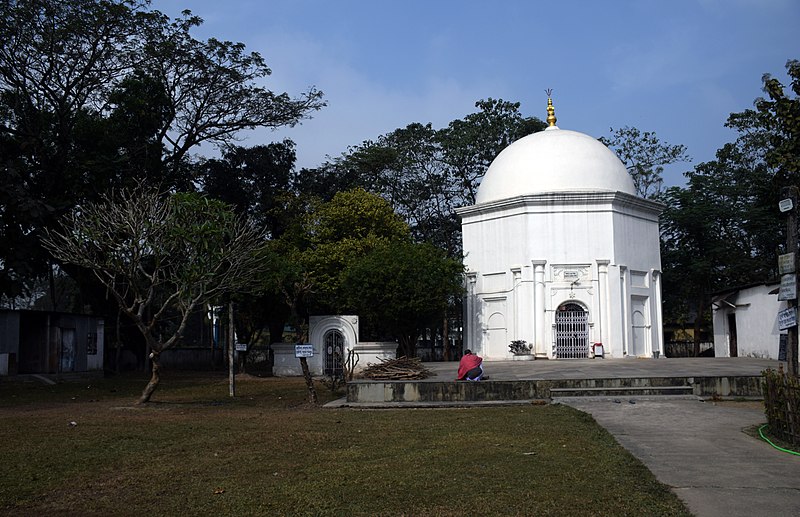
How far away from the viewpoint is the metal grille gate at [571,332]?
98.5ft

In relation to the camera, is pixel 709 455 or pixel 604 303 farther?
pixel 604 303

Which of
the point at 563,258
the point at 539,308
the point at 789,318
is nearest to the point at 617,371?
the point at 789,318

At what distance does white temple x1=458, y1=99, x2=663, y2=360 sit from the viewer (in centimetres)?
3020

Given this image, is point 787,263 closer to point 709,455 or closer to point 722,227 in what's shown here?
point 709,455

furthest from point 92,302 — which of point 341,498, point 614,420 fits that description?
point 341,498

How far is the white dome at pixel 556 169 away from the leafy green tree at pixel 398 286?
18.6 ft

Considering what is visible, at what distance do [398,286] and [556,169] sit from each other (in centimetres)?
949

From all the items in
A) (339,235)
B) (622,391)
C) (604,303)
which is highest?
(339,235)

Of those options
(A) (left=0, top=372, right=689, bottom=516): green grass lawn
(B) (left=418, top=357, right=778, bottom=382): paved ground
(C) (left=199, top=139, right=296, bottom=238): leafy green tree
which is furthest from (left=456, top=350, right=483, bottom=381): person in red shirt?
(C) (left=199, top=139, right=296, bottom=238): leafy green tree

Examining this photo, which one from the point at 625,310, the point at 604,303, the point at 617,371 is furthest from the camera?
the point at 625,310

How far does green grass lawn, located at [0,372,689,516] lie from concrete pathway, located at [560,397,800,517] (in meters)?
0.32

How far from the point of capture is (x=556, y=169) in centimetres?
3162

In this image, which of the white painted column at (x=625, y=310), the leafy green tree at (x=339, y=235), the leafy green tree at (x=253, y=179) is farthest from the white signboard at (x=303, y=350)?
the leafy green tree at (x=253, y=179)

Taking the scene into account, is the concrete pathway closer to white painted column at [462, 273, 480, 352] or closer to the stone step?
the stone step
